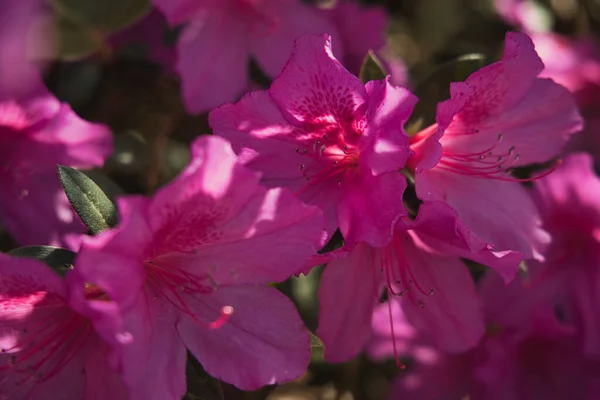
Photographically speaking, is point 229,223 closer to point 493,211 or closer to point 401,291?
point 401,291

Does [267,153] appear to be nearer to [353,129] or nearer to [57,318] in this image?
[353,129]

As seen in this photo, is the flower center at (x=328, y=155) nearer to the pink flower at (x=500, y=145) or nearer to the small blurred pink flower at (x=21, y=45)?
the pink flower at (x=500, y=145)

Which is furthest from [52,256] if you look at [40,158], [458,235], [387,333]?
[387,333]

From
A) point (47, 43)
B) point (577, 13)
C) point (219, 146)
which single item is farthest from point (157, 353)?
point (577, 13)

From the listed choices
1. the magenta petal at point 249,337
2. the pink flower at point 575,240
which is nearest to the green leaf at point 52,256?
the magenta petal at point 249,337

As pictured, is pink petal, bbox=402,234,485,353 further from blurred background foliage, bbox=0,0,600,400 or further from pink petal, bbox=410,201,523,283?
blurred background foliage, bbox=0,0,600,400

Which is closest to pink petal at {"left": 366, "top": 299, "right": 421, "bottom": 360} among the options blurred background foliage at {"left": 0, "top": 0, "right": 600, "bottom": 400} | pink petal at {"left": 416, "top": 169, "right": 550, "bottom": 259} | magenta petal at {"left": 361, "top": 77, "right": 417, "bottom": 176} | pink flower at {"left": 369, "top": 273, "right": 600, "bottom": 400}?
pink flower at {"left": 369, "top": 273, "right": 600, "bottom": 400}
